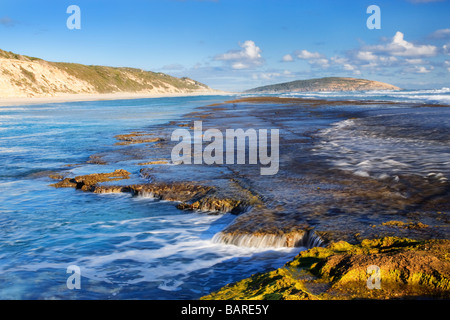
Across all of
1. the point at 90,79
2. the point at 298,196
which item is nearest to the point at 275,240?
the point at 298,196

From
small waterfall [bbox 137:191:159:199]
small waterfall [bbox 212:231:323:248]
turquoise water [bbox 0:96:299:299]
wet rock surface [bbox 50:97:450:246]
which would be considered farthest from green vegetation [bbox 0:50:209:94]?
small waterfall [bbox 212:231:323:248]

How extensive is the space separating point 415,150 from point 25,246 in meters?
11.9

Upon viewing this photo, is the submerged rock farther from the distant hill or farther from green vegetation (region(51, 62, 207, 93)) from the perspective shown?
green vegetation (region(51, 62, 207, 93))

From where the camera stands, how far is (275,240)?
19.8 feet

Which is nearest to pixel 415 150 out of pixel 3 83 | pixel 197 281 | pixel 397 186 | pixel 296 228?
pixel 397 186

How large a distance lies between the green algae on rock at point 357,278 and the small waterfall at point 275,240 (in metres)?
1.13

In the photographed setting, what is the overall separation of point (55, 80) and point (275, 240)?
11990 cm

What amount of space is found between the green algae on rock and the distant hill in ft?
320

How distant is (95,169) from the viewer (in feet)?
40.2

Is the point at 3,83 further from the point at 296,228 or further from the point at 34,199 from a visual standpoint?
the point at 296,228

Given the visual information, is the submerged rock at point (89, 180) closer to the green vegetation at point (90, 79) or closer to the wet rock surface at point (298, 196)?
the wet rock surface at point (298, 196)

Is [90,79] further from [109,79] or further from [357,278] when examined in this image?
[357,278]

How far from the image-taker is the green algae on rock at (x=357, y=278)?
3.83 m

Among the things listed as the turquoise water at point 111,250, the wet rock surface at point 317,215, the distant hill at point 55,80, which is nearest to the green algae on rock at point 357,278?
the wet rock surface at point 317,215
